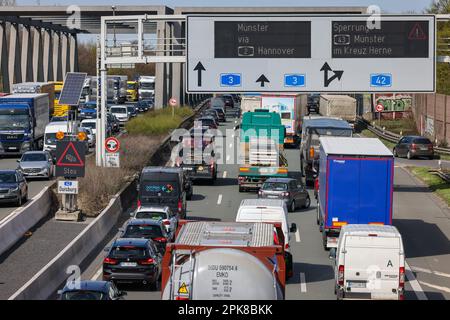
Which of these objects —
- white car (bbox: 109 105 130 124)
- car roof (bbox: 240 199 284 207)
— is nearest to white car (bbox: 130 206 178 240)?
car roof (bbox: 240 199 284 207)

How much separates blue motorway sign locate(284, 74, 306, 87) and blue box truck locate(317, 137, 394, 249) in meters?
5.98

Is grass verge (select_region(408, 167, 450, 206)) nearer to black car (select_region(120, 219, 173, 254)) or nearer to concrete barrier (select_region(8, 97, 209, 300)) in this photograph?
concrete barrier (select_region(8, 97, 209, 300))

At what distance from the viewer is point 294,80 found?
121 ft

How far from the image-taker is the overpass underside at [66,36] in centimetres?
7719

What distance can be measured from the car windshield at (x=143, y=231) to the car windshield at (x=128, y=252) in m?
3.45

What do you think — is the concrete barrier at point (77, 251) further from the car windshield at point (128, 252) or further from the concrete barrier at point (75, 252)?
the car windshield at point (128, 252)

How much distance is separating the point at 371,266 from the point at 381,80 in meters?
14.7

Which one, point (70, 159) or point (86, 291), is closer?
point (86, 291)

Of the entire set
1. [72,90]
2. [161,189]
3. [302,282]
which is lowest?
[302,282]

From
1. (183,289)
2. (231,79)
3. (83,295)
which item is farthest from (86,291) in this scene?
(231,79)

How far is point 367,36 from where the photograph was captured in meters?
36.8

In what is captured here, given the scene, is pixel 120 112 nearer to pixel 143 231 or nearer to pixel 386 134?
pixel 386 134

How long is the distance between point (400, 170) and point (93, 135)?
59.3 ft

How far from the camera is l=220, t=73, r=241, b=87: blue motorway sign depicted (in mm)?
36906
